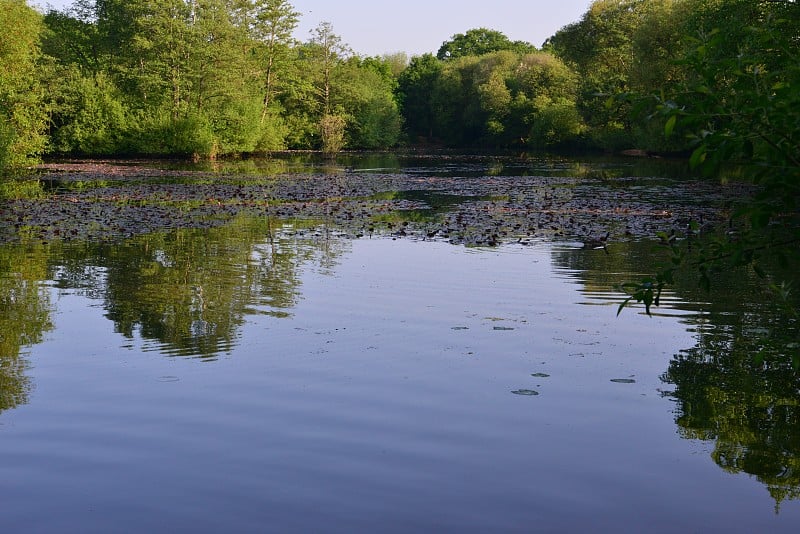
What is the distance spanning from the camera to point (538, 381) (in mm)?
7496

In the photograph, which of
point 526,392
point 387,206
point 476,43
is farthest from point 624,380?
point 476,43

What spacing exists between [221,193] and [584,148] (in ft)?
170

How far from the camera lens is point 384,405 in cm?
683

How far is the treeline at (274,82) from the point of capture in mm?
54438

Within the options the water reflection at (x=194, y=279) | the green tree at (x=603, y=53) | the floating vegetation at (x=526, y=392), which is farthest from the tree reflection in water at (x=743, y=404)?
the green tree at (x=603, y=53)

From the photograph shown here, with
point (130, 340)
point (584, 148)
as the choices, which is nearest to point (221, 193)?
point (130, 340)

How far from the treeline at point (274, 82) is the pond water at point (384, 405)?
2383 cm

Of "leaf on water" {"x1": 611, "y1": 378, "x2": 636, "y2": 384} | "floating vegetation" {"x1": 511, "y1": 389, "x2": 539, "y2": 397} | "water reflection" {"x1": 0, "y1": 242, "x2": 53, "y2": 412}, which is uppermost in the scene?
"leaf on water" {"x1": 611, "y1": 378, "x2": 636, "y2": 384}

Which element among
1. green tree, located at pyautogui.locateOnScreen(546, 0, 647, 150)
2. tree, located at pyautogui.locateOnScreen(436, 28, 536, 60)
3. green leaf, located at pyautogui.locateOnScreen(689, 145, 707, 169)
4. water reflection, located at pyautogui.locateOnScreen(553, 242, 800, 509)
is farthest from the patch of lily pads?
tree, located at pyautogui.locateOnScreen(436, 28, 536, 60)

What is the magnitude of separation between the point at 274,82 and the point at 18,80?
41726 millimetres

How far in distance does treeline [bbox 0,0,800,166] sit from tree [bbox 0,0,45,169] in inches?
3.7

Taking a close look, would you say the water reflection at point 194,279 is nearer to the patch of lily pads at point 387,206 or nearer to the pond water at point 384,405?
the pond water at point 384,405

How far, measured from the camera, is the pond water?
5.00 metres

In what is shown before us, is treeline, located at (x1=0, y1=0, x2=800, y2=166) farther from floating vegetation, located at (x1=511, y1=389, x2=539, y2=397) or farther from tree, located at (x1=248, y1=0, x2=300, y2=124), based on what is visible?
floating vegetation, located at (x1=511, y1=389, x2=539, y2=397)
